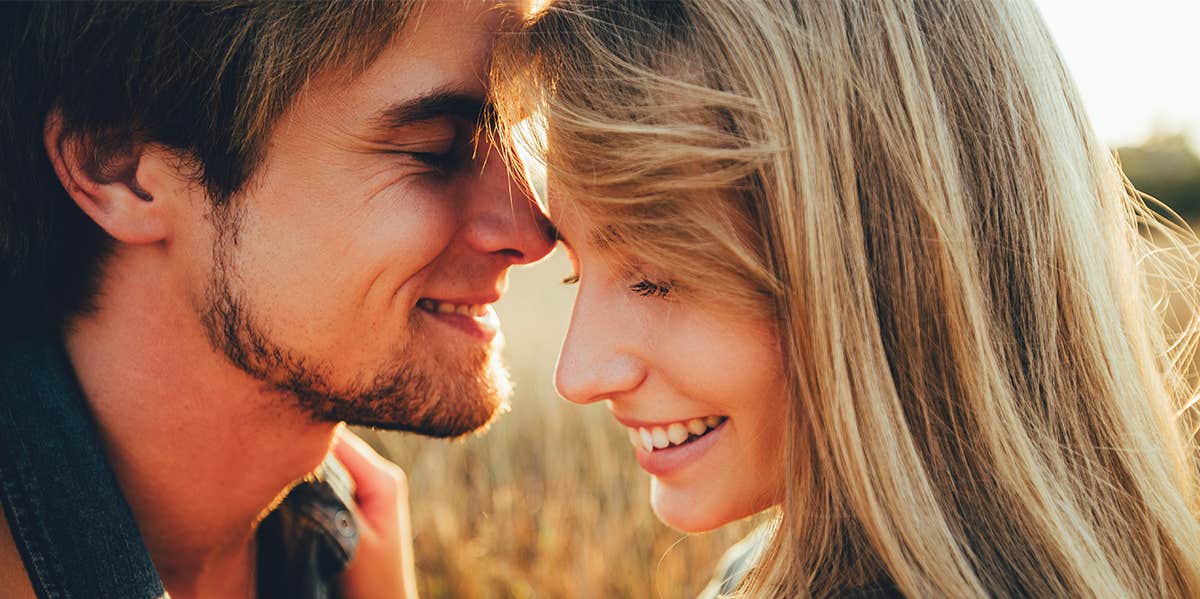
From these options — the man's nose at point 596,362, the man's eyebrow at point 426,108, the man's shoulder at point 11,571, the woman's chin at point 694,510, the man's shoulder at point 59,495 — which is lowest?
the man's shoulder at point 11,571

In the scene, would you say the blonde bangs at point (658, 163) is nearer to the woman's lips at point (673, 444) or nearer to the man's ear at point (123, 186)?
the woman's lips at point (673, 444)

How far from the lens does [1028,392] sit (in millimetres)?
1890

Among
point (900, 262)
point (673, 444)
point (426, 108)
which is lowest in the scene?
point (673, 444)

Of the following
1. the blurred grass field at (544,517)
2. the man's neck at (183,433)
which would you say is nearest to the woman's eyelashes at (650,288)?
the man's neck at (183,433)

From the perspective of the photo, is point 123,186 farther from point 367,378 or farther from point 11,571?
point 11,571

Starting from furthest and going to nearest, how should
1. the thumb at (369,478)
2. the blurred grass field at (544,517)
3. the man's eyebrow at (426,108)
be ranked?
the blurred grass field at (544,517)
the thumb at (369,478)
the man's eyebrow at (426,108)

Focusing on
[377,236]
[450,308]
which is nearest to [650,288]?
[377,236]

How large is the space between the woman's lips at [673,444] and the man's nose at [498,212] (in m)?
0.69

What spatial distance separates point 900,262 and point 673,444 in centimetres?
64

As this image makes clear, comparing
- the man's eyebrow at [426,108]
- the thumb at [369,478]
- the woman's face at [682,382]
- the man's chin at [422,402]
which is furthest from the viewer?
the thumb at [369,478]

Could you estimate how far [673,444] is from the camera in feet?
7.00

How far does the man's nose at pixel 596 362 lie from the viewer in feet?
6.68

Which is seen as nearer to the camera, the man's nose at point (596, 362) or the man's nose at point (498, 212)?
the man's nose at point (596, 362)

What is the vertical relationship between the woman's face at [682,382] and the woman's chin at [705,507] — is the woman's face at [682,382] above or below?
above
